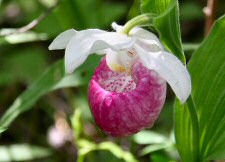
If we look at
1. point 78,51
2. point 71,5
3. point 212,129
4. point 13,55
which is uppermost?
point 78,51

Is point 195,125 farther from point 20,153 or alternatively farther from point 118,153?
point 20,153

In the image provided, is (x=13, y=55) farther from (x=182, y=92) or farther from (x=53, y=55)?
(x=182, y=92)

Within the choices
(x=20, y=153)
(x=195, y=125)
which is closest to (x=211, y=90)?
(x=195, y=125)

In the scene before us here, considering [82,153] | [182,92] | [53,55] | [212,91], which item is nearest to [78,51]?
[182,92]

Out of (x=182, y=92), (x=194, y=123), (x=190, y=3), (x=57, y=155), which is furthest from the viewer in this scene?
(x=190, y=3)

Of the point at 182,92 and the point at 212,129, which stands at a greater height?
the point at 182,92
